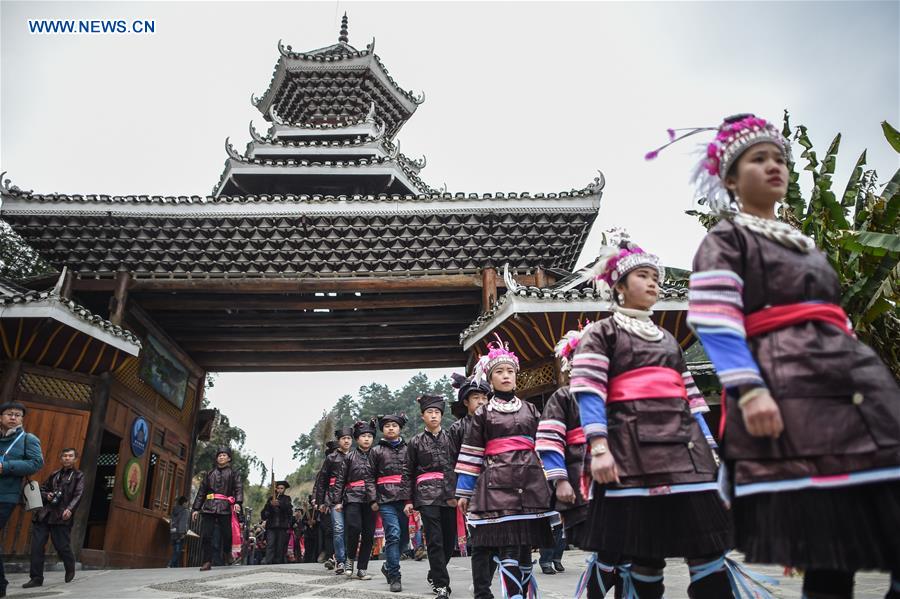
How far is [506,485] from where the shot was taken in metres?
4.00

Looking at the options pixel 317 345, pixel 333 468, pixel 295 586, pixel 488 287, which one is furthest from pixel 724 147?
pixel 317 345

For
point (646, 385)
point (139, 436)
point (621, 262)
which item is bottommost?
point (646, 385)

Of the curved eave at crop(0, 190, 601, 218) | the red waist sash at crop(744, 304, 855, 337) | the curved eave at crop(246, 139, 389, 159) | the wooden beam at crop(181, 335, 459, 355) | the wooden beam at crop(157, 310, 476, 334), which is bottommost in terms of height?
the red waist sash at crop(744, 304, 855, 337)

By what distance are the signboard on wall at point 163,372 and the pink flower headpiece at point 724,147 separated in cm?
1230

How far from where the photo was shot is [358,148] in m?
15.5

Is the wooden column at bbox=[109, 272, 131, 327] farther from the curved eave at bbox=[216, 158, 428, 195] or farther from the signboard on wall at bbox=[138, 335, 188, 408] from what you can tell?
the curved eave at bbox=[216, 158, 428, 195]

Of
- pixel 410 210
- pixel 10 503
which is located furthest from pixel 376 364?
pixel 10 503

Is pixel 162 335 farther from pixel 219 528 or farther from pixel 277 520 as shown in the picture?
pixel 219 528

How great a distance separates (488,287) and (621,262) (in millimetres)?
8441

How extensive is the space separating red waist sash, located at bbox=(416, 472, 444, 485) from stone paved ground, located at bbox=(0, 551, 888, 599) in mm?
981

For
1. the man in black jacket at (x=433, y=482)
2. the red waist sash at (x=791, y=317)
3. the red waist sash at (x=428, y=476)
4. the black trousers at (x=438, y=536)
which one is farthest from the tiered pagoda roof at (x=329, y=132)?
the red waist sash at (x=791, y=317)

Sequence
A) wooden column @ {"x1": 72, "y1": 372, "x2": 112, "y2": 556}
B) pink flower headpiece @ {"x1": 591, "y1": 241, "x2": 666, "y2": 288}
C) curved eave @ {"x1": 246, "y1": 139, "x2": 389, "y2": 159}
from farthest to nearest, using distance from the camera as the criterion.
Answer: curved eave @ {"x1": 246, "y1": 139, "x2": 389, "y2": 159}, wooden column @ {"x1": 72, "y1": 372, "x2": 112, "y2": 556}, pink flower headpiece @ {"x1": 591, "y1": 241, "x2": 666, "y2": 288}

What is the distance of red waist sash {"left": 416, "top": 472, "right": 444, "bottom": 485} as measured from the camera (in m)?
5.87

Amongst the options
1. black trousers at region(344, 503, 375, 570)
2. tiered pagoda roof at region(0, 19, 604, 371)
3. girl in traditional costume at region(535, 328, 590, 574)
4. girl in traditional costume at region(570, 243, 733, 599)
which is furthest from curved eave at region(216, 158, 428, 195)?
girl in traditional costume at region(570, 243, 733, 599)
